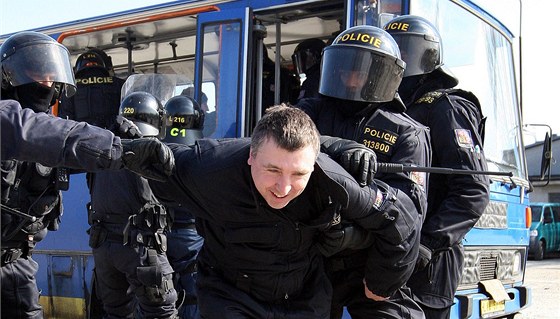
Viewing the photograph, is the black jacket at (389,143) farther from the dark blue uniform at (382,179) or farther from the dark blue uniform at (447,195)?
the dark blue uniform at (447,195)

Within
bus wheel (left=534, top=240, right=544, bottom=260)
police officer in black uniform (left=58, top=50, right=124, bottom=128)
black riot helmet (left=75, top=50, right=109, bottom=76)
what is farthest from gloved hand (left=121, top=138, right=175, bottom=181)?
bus wheel (left=534, top=240, right=544, bottom=260)

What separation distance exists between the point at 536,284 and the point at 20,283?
11314 millimetres

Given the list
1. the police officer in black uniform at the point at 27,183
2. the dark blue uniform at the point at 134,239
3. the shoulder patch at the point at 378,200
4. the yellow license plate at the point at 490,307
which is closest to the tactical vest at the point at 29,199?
the police officer in black uniform at the point at 27,183

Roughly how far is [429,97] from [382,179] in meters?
0.91

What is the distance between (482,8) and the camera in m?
5.97

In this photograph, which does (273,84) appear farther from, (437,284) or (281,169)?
(281,169)

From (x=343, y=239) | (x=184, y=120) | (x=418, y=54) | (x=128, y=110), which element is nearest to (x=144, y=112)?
(x=128, y=110)

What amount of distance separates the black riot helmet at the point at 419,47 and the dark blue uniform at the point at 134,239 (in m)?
1.93

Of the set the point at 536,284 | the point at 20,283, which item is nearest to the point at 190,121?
the point at 20,283

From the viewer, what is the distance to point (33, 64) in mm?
4324

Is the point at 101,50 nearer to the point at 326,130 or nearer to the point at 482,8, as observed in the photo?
the point at 482,8

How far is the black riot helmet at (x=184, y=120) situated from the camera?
227 inches

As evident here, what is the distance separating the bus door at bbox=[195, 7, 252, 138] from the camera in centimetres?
566

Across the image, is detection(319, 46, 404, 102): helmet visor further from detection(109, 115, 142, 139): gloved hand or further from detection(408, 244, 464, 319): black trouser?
detection(109, 115, 142, 139): gloved hand
